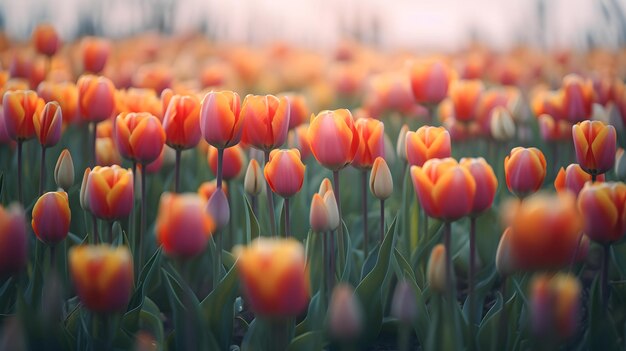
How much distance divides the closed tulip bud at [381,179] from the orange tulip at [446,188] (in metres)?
0.37

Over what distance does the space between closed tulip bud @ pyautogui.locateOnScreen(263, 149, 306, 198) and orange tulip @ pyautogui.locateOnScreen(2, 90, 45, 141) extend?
2.83ft

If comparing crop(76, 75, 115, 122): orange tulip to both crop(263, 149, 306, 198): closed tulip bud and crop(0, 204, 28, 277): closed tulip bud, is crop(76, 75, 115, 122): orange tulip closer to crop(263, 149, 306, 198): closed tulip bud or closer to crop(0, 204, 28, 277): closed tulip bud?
crop(263, 149, 306, 198): closed tulip bud

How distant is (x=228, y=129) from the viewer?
5.96 ft

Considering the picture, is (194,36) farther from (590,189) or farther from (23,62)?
(590,189)

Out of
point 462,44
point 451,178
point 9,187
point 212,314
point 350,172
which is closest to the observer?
point 451,178

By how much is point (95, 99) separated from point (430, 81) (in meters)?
1.46

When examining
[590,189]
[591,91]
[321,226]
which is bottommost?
[321,226]

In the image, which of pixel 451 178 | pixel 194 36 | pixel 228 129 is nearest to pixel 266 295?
pixel 451 178

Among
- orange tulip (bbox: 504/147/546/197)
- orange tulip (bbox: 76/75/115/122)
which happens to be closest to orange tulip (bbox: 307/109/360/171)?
orange tulip (bbox: 504/147/546/197)

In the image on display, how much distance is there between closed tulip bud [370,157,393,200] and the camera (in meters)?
1.86

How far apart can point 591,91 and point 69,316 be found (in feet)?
7.70

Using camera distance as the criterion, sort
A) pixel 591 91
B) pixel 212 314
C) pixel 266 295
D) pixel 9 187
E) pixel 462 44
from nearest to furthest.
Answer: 1. pixel 266 295
2. pixel 212 314
3. pixel 9 187
4. pixel 591 91
5. pixel 462 44

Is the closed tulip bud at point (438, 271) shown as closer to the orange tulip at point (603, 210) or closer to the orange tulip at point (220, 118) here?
the orange tulip at point (603, 210)

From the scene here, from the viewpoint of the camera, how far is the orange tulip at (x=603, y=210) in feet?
4.72
